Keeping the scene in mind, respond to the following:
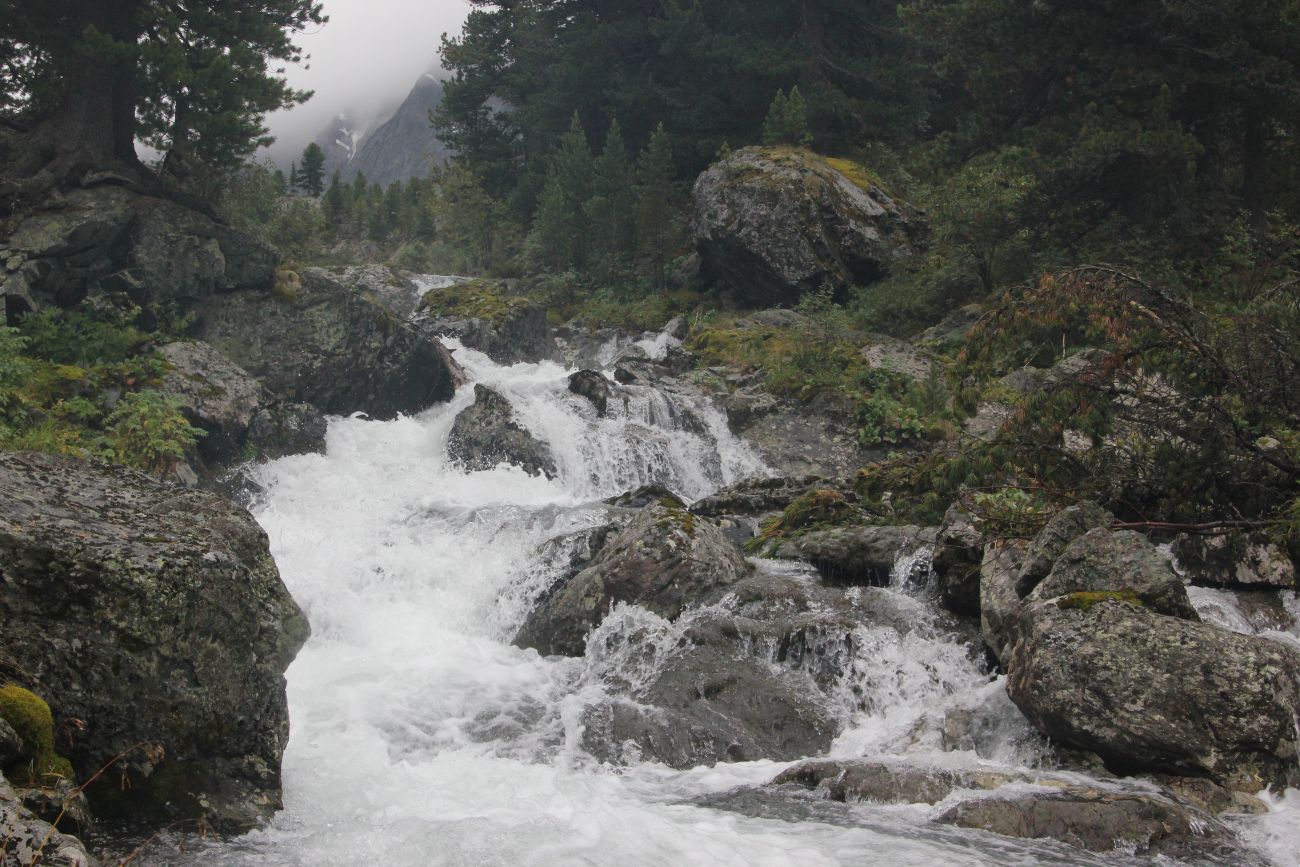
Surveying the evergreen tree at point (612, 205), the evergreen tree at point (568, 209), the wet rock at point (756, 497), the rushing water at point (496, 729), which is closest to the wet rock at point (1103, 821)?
the rushing water at point (496, 729)

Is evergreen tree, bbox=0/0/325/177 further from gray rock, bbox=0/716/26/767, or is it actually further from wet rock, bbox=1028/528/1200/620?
wet rock, bbox=1028/528/1200/620

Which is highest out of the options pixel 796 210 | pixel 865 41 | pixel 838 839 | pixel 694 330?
pixel 865 41

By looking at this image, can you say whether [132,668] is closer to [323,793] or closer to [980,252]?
[323,793]

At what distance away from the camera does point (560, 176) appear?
35.8 metres

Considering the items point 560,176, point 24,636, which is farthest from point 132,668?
point 560,176

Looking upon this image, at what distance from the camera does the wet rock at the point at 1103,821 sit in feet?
17.5

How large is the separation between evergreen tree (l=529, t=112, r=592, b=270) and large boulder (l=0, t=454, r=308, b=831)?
30.2 metres

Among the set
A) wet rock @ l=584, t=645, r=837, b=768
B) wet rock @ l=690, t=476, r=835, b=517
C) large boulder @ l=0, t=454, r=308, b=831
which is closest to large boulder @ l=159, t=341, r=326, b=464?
wet rock @ l=690, t=476, r=835, b=517

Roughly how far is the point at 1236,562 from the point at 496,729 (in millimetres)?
7845

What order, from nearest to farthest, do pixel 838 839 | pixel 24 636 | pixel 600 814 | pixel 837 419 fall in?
1. pixel 24 636
2. pixel 838 839
3. pixel 600 814
4. pixel 837 419

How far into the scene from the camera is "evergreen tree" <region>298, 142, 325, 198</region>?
257ft

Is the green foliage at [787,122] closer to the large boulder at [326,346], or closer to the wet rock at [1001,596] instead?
the large boulder at [326,346]

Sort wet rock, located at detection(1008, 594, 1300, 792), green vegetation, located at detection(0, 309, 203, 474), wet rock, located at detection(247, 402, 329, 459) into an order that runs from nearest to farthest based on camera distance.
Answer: wet rock, located at detection(1008, 594, 1300, 792) → green vegetation, located at detection(0, 309, 203, 474) → wet rock, located at detection(247, 402, 329, 459)

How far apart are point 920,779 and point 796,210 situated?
75.8 feet
